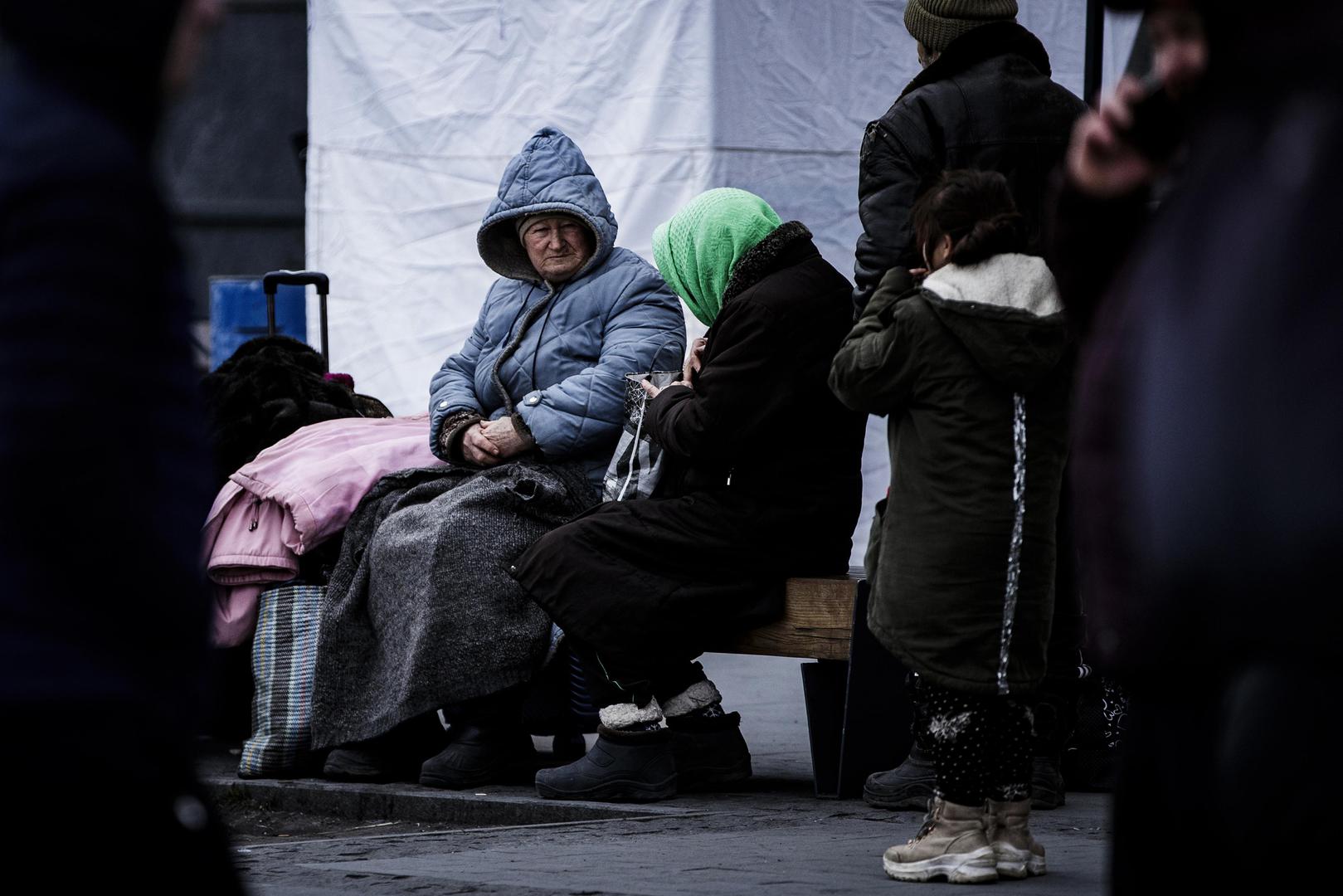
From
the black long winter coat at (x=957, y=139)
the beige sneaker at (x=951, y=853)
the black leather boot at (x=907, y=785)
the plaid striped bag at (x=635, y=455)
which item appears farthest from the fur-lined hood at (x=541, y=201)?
the beige sneaker at (x=951, y=853)

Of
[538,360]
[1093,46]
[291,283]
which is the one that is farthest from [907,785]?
[291,283]

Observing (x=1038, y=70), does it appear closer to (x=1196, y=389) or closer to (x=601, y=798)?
(x=601, y=798)

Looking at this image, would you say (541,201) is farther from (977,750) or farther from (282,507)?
(977,750)

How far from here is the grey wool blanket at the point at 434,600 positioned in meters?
5.61

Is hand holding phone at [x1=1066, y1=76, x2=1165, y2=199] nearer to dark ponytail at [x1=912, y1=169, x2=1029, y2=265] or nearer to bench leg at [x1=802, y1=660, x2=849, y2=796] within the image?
dark ponytail at [x1=912, y1=169, x2=1029, y2=265]

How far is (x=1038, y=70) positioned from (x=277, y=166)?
8091mm

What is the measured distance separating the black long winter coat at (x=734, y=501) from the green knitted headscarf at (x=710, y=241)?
0.42ft

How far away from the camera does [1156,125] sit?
6.95ft

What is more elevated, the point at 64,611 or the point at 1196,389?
the point at 1196,389

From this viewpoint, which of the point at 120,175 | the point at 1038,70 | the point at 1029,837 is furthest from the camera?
the point at 1038,70

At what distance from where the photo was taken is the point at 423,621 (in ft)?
18.4

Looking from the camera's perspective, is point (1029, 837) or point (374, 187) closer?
point (1029, 837)

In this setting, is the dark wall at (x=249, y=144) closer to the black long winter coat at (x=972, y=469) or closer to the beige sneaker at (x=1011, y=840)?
the black long winter coat at (x=972, y=469)

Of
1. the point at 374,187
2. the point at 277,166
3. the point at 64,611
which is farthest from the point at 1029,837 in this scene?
the point at 277,166
